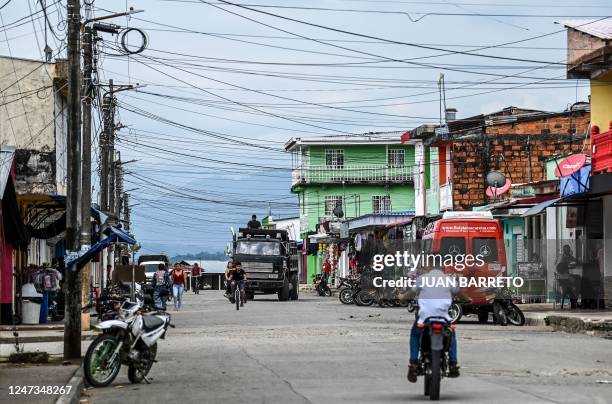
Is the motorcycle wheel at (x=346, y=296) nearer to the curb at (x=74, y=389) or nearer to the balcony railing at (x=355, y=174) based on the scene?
the curb at (x=74, y=389)

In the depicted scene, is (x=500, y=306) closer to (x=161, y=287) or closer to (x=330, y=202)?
(x=161, y=287)

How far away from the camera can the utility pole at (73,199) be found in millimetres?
20578

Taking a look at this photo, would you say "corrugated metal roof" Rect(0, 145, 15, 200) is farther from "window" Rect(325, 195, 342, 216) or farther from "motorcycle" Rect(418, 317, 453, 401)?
"window" Rect(325, 195, 342, 216)

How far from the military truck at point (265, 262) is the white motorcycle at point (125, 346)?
120ft

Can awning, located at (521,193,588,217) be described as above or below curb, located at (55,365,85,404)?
above

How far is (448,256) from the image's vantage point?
110ft

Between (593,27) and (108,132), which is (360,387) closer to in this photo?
(593,27)

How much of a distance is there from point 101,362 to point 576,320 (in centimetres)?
1526

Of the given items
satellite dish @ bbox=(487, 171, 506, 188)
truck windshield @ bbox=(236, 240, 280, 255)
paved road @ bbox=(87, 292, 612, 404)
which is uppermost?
satellite dish @ bbox=(487, 171, 506, 188)

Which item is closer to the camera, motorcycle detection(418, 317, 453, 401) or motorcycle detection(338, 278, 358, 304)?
motorcycle detection(418, 317, 453, 401)

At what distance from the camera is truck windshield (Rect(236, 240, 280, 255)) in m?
54.3

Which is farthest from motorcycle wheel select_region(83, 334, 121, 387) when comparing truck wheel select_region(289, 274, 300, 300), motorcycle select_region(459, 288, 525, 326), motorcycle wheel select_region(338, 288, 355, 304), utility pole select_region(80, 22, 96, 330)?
truck wheel select_region(289, 274, 300, 300)

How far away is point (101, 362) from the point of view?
16.2 metres

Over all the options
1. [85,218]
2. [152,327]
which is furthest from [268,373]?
[85,218]
